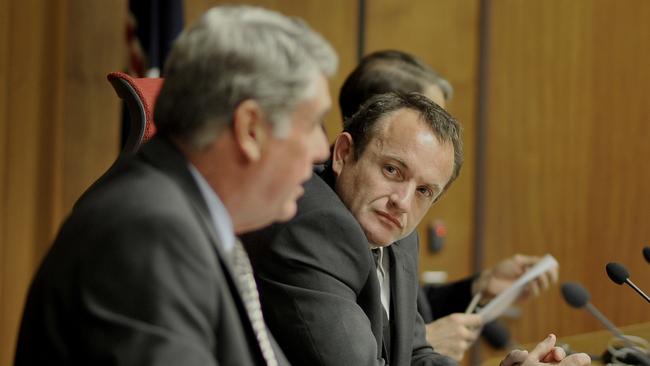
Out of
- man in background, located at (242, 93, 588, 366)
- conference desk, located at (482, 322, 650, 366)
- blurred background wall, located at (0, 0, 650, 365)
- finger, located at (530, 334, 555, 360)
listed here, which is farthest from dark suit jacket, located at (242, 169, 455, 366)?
blurred background wall, located at (0, 0, 650, 365)

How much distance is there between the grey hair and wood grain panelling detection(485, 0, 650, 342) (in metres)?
3.80

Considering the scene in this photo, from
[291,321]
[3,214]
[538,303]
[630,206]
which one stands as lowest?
[538,303]

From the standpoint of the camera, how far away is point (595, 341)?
282 cm

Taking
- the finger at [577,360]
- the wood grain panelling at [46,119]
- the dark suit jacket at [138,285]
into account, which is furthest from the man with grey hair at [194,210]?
the wood grain panelling at [46,119]

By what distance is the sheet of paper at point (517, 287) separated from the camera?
2.65 metres

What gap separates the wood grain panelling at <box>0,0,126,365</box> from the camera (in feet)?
11.9

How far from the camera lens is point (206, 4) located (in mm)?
4215

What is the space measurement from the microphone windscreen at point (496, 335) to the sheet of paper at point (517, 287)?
0.75m

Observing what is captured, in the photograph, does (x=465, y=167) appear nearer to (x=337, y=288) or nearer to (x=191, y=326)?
(x=337, y=288)

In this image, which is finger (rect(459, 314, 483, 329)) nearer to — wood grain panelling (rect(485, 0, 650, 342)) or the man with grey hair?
the man with grey hair

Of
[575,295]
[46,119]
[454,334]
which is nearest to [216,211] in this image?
[575,295]

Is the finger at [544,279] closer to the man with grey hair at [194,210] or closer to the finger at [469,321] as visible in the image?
the finger at [469,321]

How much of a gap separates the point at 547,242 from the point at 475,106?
2.86 ft

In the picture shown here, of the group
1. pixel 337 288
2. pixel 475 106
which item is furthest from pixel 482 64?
pixel 337 288
